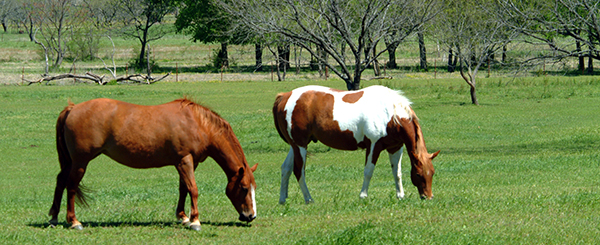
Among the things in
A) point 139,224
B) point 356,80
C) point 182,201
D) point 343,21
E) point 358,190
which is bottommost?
point 358,190

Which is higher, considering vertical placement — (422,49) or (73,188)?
(422,49)

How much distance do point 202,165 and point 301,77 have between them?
116 feet

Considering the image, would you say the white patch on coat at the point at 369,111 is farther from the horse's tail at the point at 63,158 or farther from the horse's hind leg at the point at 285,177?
the horse's tail at the point at 63,158

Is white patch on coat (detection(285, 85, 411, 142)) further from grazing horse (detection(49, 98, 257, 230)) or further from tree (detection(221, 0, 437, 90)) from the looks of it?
tree (detection(221, 0, 437, 90))

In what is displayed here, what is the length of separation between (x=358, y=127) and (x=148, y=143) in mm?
4025

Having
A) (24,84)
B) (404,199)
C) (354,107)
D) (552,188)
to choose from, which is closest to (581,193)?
(552,188)

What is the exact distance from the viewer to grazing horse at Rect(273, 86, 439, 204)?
10.3 m

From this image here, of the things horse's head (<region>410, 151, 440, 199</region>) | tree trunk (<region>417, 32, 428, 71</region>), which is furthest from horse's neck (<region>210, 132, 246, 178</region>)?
tree trunk (<region>417, 32, 428, 71</region>)

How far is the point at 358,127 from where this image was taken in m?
10.5

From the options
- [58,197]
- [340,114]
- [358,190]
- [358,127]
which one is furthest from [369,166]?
[58,197]

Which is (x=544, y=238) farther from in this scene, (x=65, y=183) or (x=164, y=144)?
(x=65, y=183)

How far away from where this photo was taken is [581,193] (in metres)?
10.3

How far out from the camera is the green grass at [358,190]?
7422 millimetres

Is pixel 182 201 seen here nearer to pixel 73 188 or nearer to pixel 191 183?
pixel 191 183
